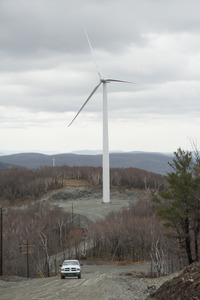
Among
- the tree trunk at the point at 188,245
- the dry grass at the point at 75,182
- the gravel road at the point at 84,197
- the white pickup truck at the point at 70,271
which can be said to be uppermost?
the dry grass at the point at 75,182

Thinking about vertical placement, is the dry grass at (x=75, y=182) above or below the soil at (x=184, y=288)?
above

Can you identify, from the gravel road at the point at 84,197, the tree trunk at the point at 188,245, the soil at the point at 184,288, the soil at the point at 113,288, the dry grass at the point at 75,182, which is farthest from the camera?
the dry grass at the point at 75,182

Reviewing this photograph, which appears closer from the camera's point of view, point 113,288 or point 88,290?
point 88,290

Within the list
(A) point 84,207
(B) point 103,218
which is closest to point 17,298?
(B) point 103,218

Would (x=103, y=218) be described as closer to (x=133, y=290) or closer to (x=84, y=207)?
(x=84, y=207)

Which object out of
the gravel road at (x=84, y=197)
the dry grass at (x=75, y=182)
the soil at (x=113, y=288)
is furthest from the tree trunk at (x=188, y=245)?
the dry grass at (x=75, y=182)

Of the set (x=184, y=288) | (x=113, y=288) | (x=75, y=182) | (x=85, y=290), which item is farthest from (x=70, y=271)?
(x=75, y=182)

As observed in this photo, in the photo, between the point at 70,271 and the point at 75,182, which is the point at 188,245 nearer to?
the point at 70,271

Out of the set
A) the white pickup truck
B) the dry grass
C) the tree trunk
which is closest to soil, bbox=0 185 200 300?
the white pickup truck

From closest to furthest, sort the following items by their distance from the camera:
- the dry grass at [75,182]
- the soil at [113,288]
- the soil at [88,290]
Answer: the soil at [113,288] → the soil at [88,290] → the dry grass at [75,182]

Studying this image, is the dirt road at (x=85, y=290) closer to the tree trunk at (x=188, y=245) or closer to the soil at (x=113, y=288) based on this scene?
the soil at (x=113, y=288)

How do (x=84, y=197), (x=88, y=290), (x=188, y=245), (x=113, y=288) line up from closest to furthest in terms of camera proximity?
1. (x=88, y=290)
2. (x=113, y=288)
3. (x=188, y=245)
4. (x=84, y=197)
